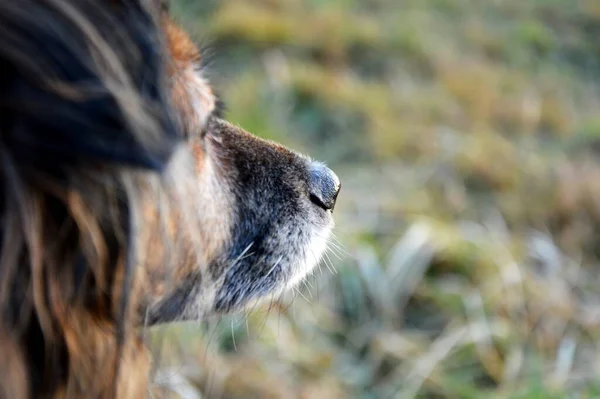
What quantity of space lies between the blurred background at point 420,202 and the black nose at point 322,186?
0.79ft

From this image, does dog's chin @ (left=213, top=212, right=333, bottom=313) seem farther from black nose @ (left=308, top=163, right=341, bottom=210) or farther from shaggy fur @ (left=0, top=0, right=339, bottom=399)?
shaggy fur @ (left=0, top=0, right=339, bottom=399)

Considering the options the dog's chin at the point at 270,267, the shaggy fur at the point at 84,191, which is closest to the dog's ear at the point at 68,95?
the shaggy fur at the point at 84,191

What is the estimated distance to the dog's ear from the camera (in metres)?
0.84

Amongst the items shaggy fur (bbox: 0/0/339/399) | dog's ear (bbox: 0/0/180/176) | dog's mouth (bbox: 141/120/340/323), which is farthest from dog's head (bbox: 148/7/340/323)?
dog's ear (bbox: 0/0/180/176)

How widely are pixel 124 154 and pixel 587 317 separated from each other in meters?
2.34

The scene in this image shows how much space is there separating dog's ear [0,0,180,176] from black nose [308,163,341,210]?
710 millimetres

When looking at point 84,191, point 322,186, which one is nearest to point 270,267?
point 322,186

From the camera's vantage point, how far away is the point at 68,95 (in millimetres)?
838

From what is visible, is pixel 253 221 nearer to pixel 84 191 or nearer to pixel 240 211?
pixel 240 211

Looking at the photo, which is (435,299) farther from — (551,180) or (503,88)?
(503,88)

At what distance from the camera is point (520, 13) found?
21.4 feet

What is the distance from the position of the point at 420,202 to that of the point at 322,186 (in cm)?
186

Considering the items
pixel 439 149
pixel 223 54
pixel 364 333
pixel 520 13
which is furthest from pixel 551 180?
pixel 520 13

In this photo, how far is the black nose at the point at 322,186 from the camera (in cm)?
160
